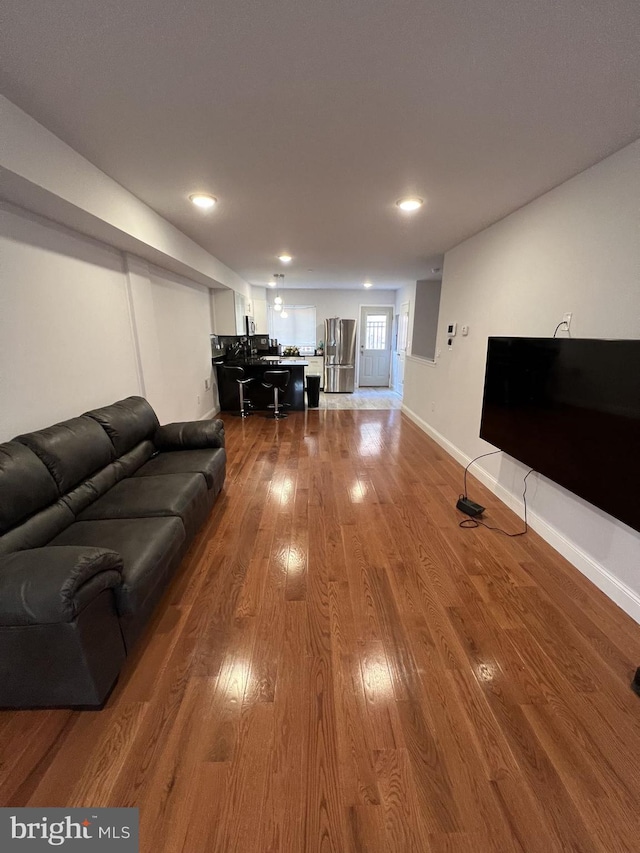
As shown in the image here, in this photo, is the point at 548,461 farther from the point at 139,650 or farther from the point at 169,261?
the point at 169,261

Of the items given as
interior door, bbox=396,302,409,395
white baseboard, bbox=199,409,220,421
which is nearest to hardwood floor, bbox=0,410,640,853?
white baseboard, bbox=199,409,220,421

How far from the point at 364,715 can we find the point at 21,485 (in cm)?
185

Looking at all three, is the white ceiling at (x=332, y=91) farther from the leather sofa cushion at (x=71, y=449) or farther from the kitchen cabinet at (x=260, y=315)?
the kitchen cabinet at (x=260, y=315)

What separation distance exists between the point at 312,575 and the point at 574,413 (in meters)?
1.88

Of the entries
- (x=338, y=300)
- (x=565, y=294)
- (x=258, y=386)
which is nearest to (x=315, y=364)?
(x=338, y=300)

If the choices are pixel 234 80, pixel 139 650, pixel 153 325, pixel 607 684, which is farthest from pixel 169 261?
pixel 607 684

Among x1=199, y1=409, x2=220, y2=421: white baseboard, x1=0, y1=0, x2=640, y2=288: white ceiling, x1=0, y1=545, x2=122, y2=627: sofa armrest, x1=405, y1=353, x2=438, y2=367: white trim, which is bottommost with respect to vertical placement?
x1=199, y1=409, x2=220, y2=421: white baseboard

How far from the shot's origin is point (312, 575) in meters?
2.07

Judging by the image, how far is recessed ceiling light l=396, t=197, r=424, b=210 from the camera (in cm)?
259

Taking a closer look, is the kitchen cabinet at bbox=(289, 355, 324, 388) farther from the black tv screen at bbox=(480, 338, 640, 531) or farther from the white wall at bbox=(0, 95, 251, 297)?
the black tv screen at bbox=(480, 338, 640, 531)

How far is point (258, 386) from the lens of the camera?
619cm

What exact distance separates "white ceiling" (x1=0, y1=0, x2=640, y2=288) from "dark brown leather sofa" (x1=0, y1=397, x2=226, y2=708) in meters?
1.68

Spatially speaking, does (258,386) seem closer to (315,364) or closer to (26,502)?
(315,364)

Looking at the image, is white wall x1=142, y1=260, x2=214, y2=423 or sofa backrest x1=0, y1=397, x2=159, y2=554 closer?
sofa backrest x1=0, y1=397, x2=159, y2=554
